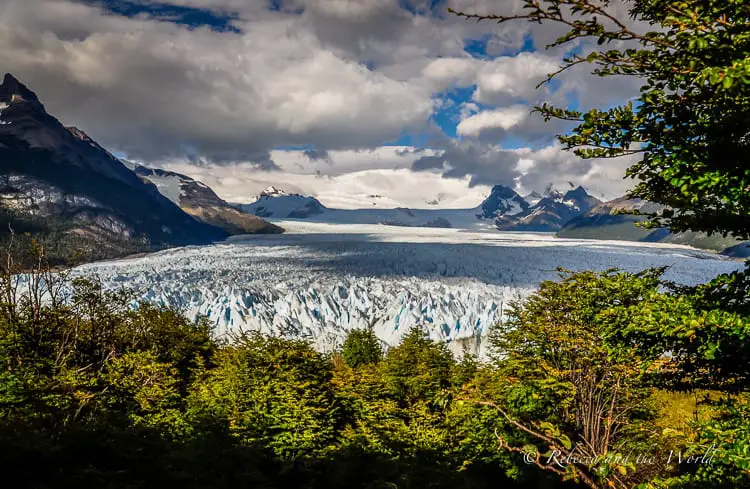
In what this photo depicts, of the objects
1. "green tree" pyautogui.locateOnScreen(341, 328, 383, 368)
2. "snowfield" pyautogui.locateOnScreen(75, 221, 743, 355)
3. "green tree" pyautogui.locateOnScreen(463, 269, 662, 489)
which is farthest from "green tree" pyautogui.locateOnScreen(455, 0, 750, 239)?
"green tree" pyautogui.locateOnScreen(341, 328, 383, 368)

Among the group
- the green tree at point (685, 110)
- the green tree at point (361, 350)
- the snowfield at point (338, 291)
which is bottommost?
the green tree at point (361, 350)

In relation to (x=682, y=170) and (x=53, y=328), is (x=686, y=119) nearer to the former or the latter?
(x=682, y=170)

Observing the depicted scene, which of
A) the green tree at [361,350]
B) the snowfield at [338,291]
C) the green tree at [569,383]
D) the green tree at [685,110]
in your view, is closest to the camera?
the green tree at [685,110]

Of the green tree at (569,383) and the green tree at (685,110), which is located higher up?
the green tree at (685,110)

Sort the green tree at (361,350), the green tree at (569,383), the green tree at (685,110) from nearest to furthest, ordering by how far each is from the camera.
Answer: the green tree at (685,110) → the green tree at (569,383) → the green tree at (361,350)

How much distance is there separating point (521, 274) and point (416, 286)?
15.9 metres

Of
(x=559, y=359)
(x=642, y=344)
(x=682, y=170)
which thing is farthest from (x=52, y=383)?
(x=559, y=359)

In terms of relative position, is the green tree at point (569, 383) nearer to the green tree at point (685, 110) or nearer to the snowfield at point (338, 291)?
the green tree at point (685, 110)

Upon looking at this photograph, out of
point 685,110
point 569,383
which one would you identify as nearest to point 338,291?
point 569,383

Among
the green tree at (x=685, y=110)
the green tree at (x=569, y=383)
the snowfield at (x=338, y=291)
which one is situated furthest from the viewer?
the snowfield at (x=338, y=291)

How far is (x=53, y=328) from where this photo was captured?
18719mm

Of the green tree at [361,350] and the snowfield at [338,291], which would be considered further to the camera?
→ the snowfield at [338,291]

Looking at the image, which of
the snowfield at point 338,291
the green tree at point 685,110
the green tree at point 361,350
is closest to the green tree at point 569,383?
the green tree at point 685,110

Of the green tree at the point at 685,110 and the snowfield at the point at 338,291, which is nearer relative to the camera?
the green tree at the point at 685,110
